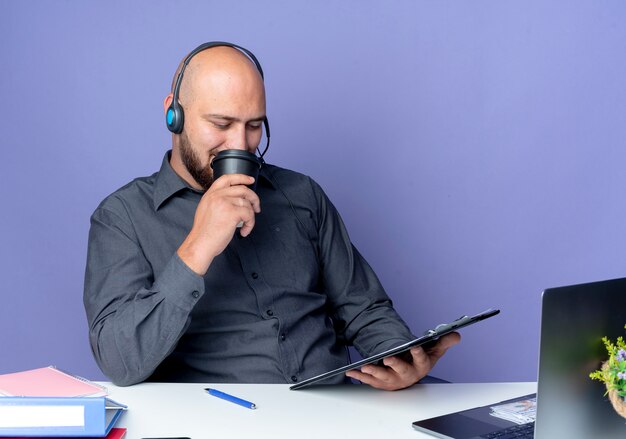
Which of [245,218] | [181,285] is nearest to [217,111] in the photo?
[245,218]

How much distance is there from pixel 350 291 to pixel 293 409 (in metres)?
0.74

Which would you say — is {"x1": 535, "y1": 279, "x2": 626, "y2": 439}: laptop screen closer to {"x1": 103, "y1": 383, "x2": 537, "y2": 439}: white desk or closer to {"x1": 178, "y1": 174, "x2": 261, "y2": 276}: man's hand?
{"x1": 103, "y1": 383, "x2": 537, "y2": 439}: white desk

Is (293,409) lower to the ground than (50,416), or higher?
higher

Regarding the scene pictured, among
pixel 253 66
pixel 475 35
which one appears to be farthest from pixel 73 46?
pixel 475 35

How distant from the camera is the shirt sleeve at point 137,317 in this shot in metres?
1.55

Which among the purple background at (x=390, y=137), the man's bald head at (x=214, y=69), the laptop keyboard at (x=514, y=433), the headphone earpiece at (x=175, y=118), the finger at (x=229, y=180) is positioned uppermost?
the purple background at (x=390, y=137)

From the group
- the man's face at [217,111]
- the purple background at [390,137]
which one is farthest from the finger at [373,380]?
the purple background at [390,137]

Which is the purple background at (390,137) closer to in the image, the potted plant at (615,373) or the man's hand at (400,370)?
the man's hand at (400,370)

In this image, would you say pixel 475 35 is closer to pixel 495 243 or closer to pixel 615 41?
pixel 615 41

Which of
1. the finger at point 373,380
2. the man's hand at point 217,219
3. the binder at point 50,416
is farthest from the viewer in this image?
the man's hand at point 217,219

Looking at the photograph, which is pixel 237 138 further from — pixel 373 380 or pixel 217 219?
pixel 373 380

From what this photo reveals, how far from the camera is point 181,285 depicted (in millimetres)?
1584

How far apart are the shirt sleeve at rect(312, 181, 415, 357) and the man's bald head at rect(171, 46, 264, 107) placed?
1.41 ft

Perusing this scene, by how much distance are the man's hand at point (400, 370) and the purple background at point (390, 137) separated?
1221 millimetres
